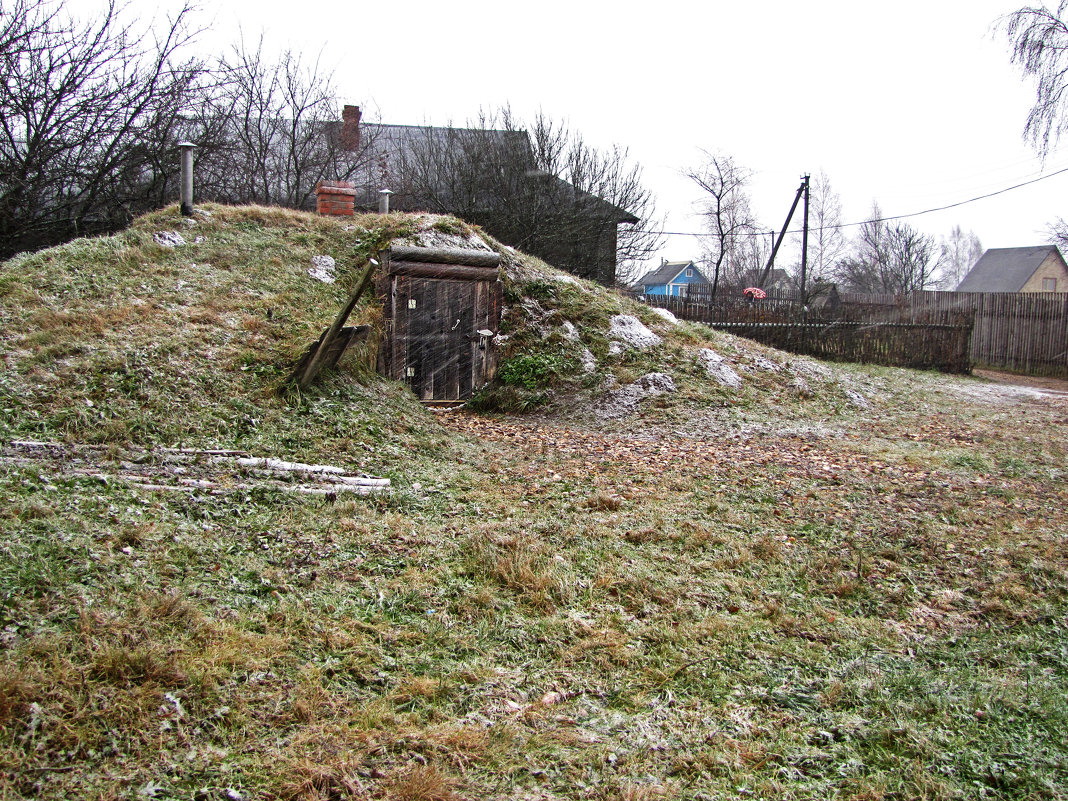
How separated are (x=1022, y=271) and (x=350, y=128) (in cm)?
4057

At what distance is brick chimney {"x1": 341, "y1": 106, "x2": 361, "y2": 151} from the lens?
65.0 ft

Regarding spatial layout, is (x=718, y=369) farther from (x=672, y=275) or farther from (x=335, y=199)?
(x=672, y=275)

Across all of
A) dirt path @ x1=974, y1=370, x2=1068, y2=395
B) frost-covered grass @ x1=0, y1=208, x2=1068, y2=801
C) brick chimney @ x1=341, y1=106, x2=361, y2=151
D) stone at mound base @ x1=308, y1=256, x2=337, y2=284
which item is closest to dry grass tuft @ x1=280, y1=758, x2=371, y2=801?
frost-covered grass @ x1=0, y1=208, x2=1068, y2=801

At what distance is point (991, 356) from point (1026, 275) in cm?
2703

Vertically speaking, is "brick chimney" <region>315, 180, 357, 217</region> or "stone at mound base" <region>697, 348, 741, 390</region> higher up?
"brick chimney" <region>315, 180, 357, 217</region>

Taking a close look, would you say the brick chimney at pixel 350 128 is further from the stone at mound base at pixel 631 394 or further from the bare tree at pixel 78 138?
the stone at mound base at pixel 631 394

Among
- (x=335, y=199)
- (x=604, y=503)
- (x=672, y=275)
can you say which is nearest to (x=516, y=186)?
(x=335, y=199)

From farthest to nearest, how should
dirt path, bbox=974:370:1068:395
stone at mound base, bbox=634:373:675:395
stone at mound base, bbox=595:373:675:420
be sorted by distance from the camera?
dirt path, bbox=974:370:1068:395
stone at mound base, bbox=634:373:675:395
stone at mound base, bbox=595:373:675:420

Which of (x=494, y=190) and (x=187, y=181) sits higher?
(x=494, y=190)

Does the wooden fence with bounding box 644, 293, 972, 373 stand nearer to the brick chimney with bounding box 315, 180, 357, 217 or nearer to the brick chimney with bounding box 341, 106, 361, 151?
the brick chimney with bounding box 315, 180, 357, 217

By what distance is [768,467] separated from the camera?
7004 mm

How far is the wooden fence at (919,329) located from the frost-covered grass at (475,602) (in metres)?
9.59

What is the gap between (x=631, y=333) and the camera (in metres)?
11.4

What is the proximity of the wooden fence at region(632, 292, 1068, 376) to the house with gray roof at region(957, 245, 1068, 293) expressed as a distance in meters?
25.2
